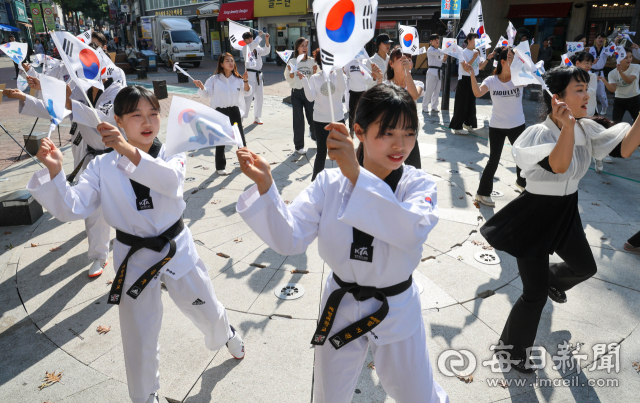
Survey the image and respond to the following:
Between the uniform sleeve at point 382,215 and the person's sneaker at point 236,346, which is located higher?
the uniform sleeve at point 382,215

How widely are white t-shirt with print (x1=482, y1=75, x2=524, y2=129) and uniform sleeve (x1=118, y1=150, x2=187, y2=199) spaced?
470 cm

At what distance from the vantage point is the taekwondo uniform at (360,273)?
5.42 ft

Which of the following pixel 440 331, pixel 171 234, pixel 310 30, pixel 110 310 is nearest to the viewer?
pixel 171 234

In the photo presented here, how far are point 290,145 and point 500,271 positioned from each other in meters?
5.58

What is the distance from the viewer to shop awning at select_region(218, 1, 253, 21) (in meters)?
31.4

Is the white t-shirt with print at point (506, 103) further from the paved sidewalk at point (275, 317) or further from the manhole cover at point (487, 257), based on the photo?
the manhole cover at point (487, 257)

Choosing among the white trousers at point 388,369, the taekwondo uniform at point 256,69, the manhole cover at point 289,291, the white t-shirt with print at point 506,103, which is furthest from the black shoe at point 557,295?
the taekwondo uniform at point 256,69

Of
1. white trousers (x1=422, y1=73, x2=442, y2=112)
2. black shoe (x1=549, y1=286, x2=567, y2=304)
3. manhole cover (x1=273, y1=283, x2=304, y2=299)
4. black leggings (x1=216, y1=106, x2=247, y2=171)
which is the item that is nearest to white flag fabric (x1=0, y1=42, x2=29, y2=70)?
black leggings (x1=216, y1=106, x2=247, y2=171)

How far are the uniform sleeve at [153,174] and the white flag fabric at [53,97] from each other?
2.58 ft

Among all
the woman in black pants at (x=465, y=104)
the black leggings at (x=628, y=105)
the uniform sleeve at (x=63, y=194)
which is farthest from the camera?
the woman in black pants at (x=465, y=104)

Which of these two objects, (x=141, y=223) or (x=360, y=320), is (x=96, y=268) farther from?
(x=360, y=320)

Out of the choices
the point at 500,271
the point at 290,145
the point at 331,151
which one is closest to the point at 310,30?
the point at 290,145

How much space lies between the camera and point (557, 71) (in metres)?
2.79

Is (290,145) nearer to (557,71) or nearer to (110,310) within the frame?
(110,310)
